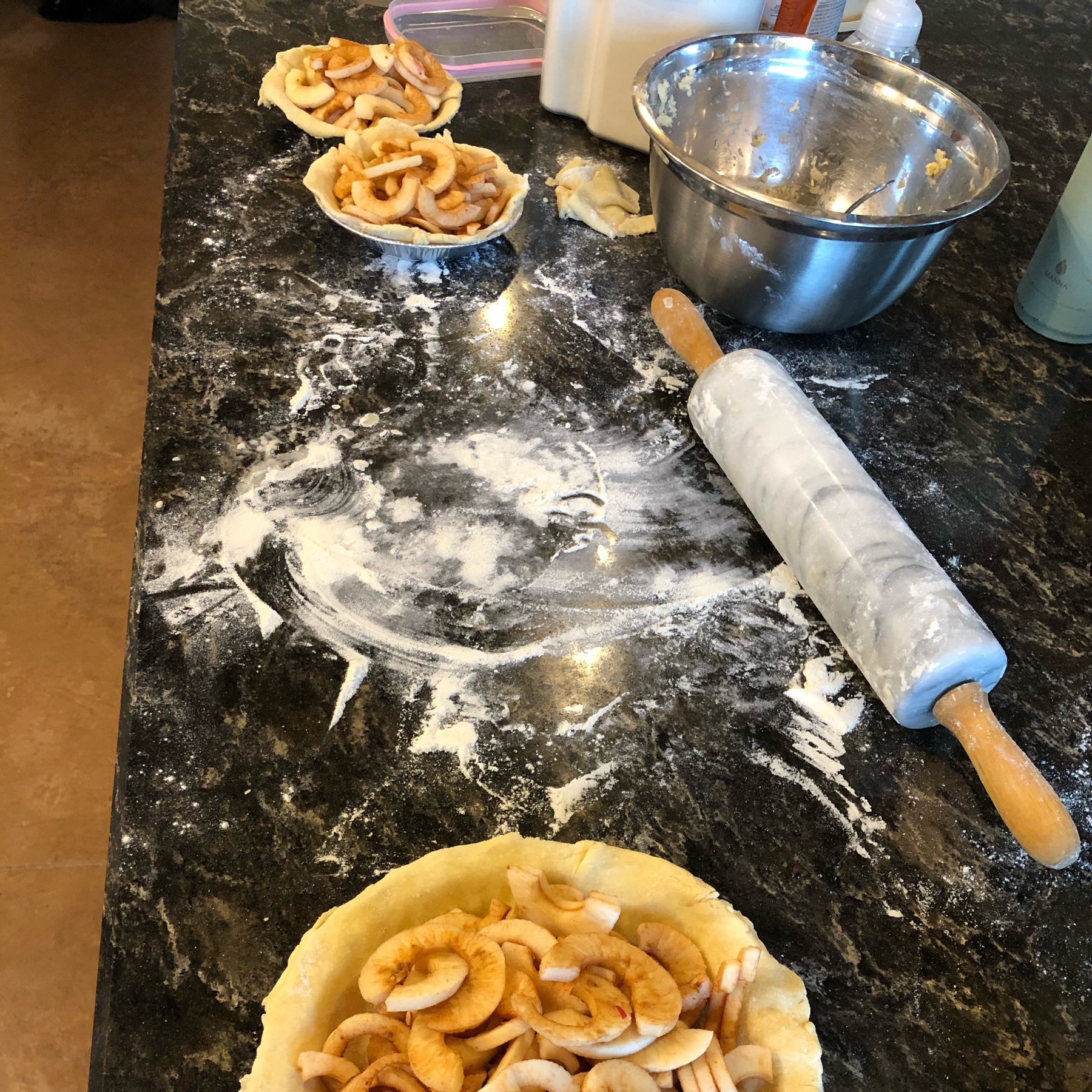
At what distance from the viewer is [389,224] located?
129 cm

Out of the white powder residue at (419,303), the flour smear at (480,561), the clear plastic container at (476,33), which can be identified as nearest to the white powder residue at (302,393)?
the flour smear at (480,561)

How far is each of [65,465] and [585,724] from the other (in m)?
1.95

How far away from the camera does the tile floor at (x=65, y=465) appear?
164 centimetres

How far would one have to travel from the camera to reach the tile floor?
5.39 ft

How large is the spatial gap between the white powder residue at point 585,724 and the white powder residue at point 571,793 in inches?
1.6

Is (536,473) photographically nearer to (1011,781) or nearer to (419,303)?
(419,303)

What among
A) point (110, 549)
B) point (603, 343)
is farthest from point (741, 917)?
point (110, 549)

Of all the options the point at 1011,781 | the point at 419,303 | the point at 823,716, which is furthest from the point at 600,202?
the point at 1011,781

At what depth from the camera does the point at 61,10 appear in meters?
3.74

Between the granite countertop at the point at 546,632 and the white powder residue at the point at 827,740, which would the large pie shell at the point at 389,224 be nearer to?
the granite countertop at the point at 546,632

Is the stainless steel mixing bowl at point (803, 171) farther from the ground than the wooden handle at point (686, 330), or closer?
farther from the ground

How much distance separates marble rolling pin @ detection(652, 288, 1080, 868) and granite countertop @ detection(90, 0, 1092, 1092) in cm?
7

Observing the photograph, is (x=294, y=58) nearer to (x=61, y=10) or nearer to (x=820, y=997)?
(x=820, y=997)

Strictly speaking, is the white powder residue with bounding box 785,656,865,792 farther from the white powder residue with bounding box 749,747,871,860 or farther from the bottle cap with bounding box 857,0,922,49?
the bottle cap with bounding box 857,0,922,49
